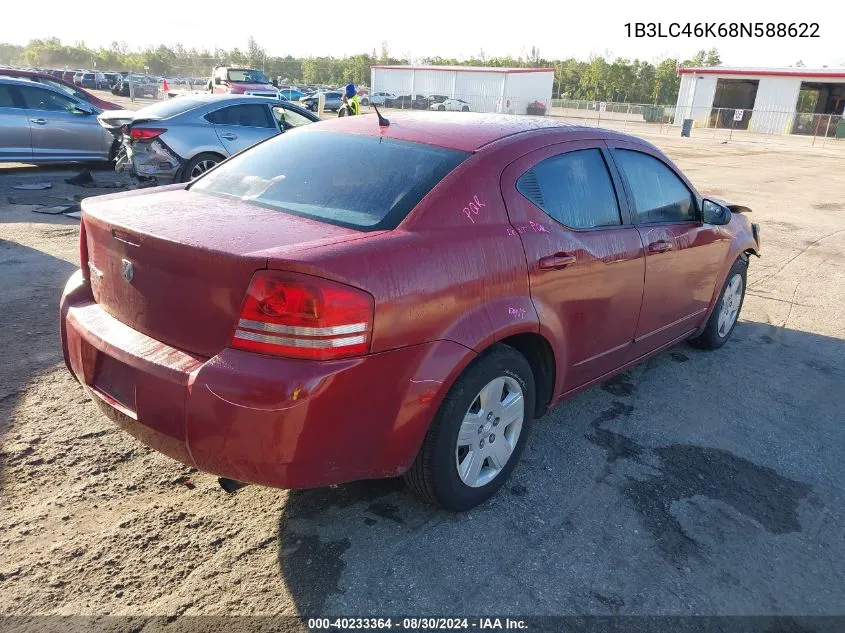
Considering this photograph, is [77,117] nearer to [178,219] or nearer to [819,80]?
[178,219]

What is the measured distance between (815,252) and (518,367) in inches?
309

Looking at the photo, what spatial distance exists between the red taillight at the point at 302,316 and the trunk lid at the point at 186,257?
7 cm

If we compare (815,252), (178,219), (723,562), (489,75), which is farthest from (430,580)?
(489,75)

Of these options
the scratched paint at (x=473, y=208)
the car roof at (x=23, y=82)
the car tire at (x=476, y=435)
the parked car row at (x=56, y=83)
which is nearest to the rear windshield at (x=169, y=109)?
the car roof at (x=23, y=82)

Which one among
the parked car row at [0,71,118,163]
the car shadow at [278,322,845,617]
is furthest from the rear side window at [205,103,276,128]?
the car shadow at [278,322,845,617]

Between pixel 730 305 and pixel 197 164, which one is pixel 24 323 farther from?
pixel 730 305

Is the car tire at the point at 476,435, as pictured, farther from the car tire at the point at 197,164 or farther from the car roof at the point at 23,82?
the car roof at the point at 23,82

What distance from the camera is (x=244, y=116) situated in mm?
9914

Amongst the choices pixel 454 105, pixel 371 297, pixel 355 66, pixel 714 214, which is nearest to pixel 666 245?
pixel 714 214

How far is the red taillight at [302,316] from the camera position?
2240 millimetres

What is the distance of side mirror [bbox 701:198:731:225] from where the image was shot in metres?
4.40

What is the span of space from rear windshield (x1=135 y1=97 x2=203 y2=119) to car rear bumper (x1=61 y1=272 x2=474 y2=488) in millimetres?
7453

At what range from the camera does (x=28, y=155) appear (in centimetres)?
1119

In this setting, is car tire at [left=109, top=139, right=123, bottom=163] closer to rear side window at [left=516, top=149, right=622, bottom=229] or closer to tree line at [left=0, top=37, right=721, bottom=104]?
rear side window at [left=516, top=149, right=622, bottom=229]
